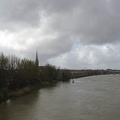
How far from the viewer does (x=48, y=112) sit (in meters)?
31.0

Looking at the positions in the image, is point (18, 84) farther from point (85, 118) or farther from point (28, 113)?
point (85, 118)

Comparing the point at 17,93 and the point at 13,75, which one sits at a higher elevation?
the point at 13,75

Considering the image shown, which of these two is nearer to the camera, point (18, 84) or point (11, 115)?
point (11, 115)

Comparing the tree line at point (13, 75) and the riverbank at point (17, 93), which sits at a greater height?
the tree line at point (13, 75)

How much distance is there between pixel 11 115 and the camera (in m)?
29.3

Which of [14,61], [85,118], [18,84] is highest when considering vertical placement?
[14,61]

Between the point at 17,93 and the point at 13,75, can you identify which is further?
the point at 13,75

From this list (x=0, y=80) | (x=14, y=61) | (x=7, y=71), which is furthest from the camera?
(x=14, y=61)

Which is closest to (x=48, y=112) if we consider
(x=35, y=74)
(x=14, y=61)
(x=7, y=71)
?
(x=7, y=71)

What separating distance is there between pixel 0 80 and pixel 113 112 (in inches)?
1015

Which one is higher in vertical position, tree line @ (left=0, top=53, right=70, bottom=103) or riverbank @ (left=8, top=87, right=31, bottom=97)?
tree line @ (left=0, top=53, right=70, bottom=103)

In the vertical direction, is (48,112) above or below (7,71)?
below

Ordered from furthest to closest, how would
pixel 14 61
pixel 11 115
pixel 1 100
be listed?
pixel 14 61 < pixel 1 100 < pixel 11 115

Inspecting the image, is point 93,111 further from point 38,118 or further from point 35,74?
point 35,74
